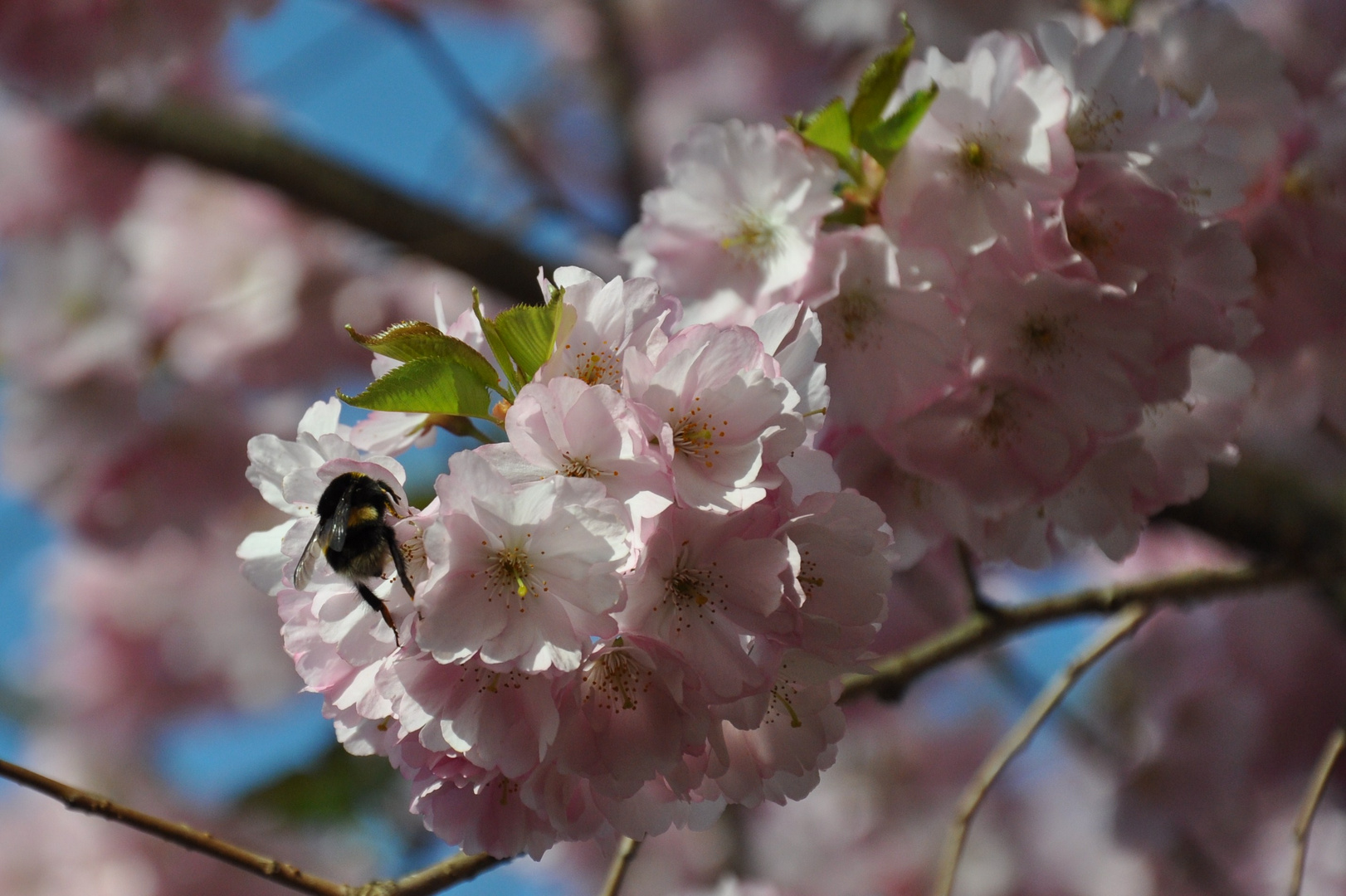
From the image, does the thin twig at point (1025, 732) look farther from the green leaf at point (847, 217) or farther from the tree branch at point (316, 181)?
the tree branch at point (316, 181)

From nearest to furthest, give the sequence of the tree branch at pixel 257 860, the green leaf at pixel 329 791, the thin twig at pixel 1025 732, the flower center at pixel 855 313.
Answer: the tree branch at pixel 257 860, the flower center at pixel 855 313, the thin twig at pixel 1025 732, the green leaf at pixel 329 791

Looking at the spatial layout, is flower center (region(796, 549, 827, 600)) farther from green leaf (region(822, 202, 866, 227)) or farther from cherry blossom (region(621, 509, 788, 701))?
green leaf (region(822, 202, 866, 227))

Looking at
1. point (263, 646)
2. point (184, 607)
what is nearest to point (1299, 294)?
point (263, 646)

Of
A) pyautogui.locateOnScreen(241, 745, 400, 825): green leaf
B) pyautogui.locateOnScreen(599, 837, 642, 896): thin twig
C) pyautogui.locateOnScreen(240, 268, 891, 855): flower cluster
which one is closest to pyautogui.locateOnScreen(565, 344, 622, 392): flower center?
pyautogui.locateOnScreen(240, 268, 891, 855): flower cluster

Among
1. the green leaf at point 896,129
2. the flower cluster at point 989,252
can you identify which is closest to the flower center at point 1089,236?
the flower cluster at point 989,252

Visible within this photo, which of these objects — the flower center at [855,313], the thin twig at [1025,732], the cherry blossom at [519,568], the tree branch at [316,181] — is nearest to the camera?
the cherry blossom at [519,568]

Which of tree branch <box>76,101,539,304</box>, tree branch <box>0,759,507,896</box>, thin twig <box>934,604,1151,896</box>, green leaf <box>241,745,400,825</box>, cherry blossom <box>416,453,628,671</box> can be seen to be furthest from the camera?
green leaf <box>241,745,400,825</box>

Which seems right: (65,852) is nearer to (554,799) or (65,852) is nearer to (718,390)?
(554,799)
